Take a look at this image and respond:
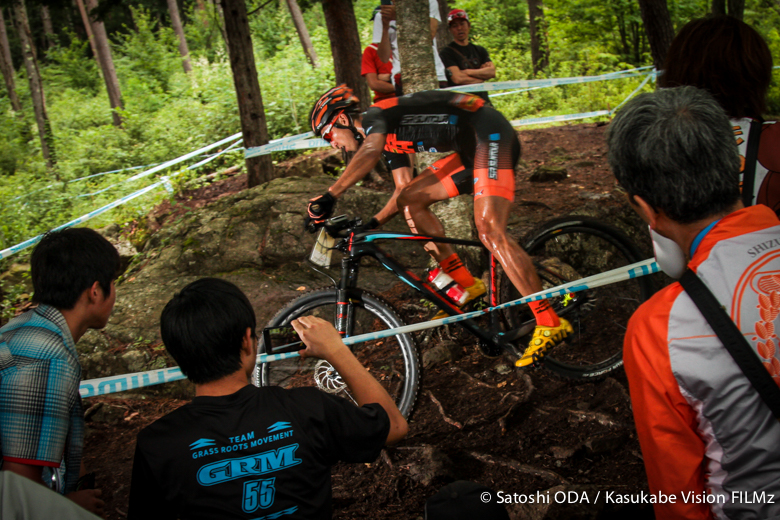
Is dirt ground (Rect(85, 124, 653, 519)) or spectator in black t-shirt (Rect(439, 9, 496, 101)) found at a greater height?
spectator in black t-shirt (Rect(439, 9, 496, 101))

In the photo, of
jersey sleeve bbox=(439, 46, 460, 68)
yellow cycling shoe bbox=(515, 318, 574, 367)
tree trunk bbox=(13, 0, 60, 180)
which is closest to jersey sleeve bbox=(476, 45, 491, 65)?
jersey sleeve bbox=(439, 46, 460, 68)

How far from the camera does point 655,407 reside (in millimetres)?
1300

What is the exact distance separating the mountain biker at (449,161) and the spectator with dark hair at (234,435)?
1699 mm

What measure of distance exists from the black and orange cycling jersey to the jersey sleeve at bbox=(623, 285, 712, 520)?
84.1 inches

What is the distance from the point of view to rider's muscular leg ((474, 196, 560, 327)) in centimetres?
324

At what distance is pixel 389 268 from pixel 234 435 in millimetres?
2003

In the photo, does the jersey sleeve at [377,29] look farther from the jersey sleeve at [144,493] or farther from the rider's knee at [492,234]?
the jersey sleeve at [144,493]

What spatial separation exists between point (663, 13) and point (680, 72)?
5.89m

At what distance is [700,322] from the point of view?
4.00ft

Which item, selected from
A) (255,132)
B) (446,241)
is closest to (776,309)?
(446,241)

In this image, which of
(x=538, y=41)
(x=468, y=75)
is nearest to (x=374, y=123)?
(x=468, y=75)

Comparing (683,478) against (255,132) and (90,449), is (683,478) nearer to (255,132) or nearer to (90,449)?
(90,449)

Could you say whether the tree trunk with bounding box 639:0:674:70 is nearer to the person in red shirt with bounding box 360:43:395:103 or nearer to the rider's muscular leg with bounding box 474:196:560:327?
the person in red shirt with bounding box 360:43:395:103

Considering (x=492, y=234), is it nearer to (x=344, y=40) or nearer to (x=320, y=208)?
(x=320, y=208)
